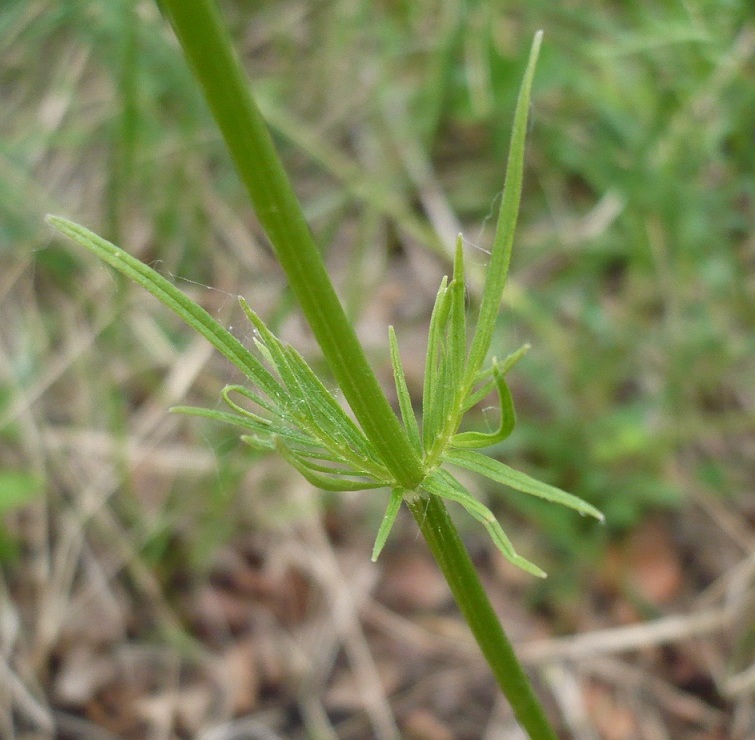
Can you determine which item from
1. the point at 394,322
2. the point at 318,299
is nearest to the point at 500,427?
the point at 318,299

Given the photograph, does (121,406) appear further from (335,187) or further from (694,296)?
(694,296)

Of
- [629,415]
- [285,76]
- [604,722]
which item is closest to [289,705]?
[604,722]

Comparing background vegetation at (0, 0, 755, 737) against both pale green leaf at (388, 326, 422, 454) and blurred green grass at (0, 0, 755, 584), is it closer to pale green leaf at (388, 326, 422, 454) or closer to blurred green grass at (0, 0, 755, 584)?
blurred green grass at (0, 0, 755, 584)

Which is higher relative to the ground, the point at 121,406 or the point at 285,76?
the point at 285,76

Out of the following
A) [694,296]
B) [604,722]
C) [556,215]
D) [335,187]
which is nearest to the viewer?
[604,722]

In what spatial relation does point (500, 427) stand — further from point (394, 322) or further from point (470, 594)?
point (394, 322)

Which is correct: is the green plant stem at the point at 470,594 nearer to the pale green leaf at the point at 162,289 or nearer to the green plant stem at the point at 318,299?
the green plant stem at the point at 318,299
